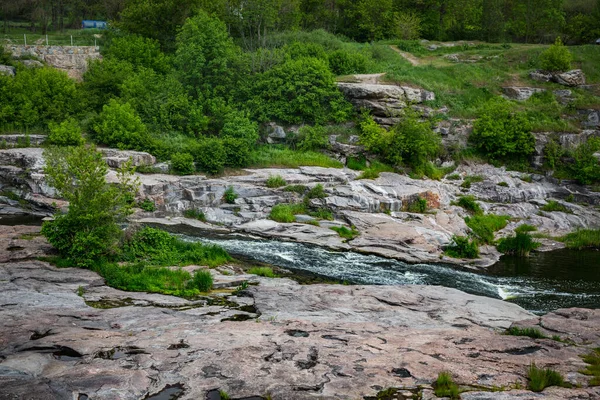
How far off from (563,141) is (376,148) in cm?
1280

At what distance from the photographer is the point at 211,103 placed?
37.4 meters

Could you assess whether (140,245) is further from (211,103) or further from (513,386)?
(211,103)

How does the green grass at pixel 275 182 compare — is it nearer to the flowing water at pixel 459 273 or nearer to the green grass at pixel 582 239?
the flowing water at pixel 459 273

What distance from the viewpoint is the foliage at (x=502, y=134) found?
37.5 metres

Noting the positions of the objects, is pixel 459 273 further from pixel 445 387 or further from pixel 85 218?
pixel 85 218

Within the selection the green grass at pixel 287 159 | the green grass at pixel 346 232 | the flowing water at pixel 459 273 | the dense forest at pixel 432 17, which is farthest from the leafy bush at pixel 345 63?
the flowing water at pixel 459 273

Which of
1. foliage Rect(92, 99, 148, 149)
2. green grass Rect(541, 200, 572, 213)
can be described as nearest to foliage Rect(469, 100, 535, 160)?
green grass Rect(541, 200, 572, 213)

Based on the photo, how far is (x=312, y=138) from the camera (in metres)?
36.6

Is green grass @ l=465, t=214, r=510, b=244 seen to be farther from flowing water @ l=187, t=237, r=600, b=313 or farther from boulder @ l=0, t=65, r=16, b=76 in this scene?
boulder @ l=0, t=65, r=16, b=76

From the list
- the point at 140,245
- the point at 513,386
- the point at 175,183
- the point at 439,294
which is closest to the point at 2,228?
the point at 140,245

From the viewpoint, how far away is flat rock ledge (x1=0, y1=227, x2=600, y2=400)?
10773 mm

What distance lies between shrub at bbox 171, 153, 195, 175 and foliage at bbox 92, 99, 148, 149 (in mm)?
2466

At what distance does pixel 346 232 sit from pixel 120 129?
1461 centimetres

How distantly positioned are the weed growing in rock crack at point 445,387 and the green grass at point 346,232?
15782 millimetres
